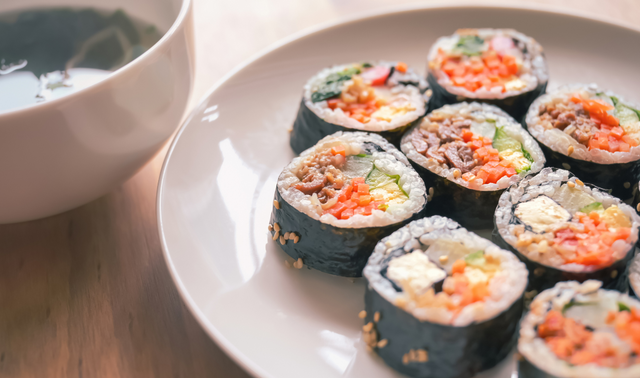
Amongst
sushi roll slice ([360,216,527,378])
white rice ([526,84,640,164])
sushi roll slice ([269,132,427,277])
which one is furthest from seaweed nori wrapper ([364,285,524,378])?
white rice ([526,84,640,164])

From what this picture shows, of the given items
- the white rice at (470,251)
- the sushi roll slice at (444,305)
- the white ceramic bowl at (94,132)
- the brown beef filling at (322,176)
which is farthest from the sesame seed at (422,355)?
the white ceramic bowl at (94,132)

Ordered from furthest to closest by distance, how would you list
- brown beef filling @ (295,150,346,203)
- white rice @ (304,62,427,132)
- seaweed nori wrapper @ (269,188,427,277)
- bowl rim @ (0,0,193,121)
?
white rice @ (304,62,427,132) → brown beef filling @ (295,150,346,203) → seaweed nori wrapper @ (269,188,427,277) → bowl rim @ (0,0,193,121)

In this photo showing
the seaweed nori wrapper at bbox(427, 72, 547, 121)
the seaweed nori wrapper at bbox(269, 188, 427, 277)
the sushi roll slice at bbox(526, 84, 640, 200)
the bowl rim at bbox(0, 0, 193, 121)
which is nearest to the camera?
the bowl rim at bbox(0, 0, 193, 121)

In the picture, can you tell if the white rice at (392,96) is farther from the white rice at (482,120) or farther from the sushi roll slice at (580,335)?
the sushi roll slice at (580,335)

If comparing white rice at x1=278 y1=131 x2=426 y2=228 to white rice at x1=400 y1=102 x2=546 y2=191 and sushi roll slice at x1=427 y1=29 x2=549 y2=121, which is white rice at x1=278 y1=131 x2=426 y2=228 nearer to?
white rice at x1=400 y1=102 x2=546 y2=191

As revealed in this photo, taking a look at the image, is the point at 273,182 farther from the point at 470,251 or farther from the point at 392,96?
the point at 470,251

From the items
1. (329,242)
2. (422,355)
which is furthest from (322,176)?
(422,355)

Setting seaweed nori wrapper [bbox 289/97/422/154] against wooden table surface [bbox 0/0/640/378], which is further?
seaweed nori wrapper [bbox 289/97/422/154]
